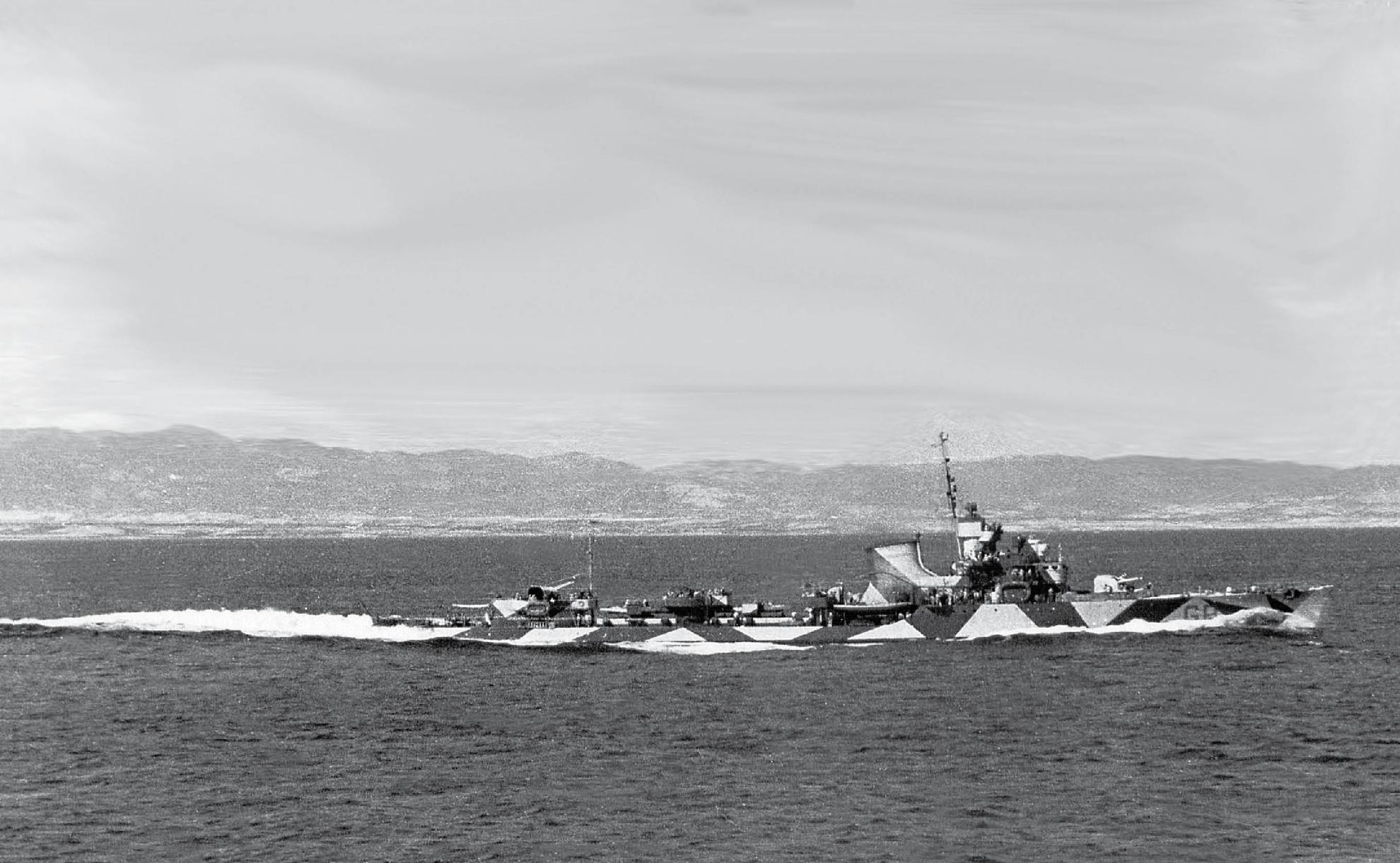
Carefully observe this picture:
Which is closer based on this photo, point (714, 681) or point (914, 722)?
point (914, 722)

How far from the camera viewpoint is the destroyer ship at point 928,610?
9188cm

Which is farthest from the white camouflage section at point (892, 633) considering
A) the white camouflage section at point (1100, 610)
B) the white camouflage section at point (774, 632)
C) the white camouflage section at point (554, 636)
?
the white camouflage section at point (554, 636)

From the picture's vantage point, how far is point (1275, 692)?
70.4 metres

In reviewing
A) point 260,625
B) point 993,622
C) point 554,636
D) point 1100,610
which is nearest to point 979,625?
point 993,622

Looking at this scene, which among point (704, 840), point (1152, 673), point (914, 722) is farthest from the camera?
point (1152, 673)

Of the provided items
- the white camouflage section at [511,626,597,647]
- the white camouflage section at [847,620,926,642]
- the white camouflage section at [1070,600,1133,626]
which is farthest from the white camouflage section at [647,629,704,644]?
the white camouflage section at [1070,600,1133,626]

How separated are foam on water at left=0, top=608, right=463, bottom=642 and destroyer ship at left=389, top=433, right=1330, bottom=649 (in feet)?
15.8

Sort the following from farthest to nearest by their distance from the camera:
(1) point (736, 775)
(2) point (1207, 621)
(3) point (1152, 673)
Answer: (2) point (1207, 621)
(3) point (1152, 673)
(1) point (736, 775)

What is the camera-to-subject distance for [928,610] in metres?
92.4

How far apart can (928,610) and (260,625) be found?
1864 inches

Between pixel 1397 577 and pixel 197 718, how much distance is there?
134195 mm

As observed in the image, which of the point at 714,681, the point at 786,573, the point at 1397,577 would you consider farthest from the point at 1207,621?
the point at 786,573

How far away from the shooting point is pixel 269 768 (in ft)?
181

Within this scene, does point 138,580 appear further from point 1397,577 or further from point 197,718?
point 1397,577
